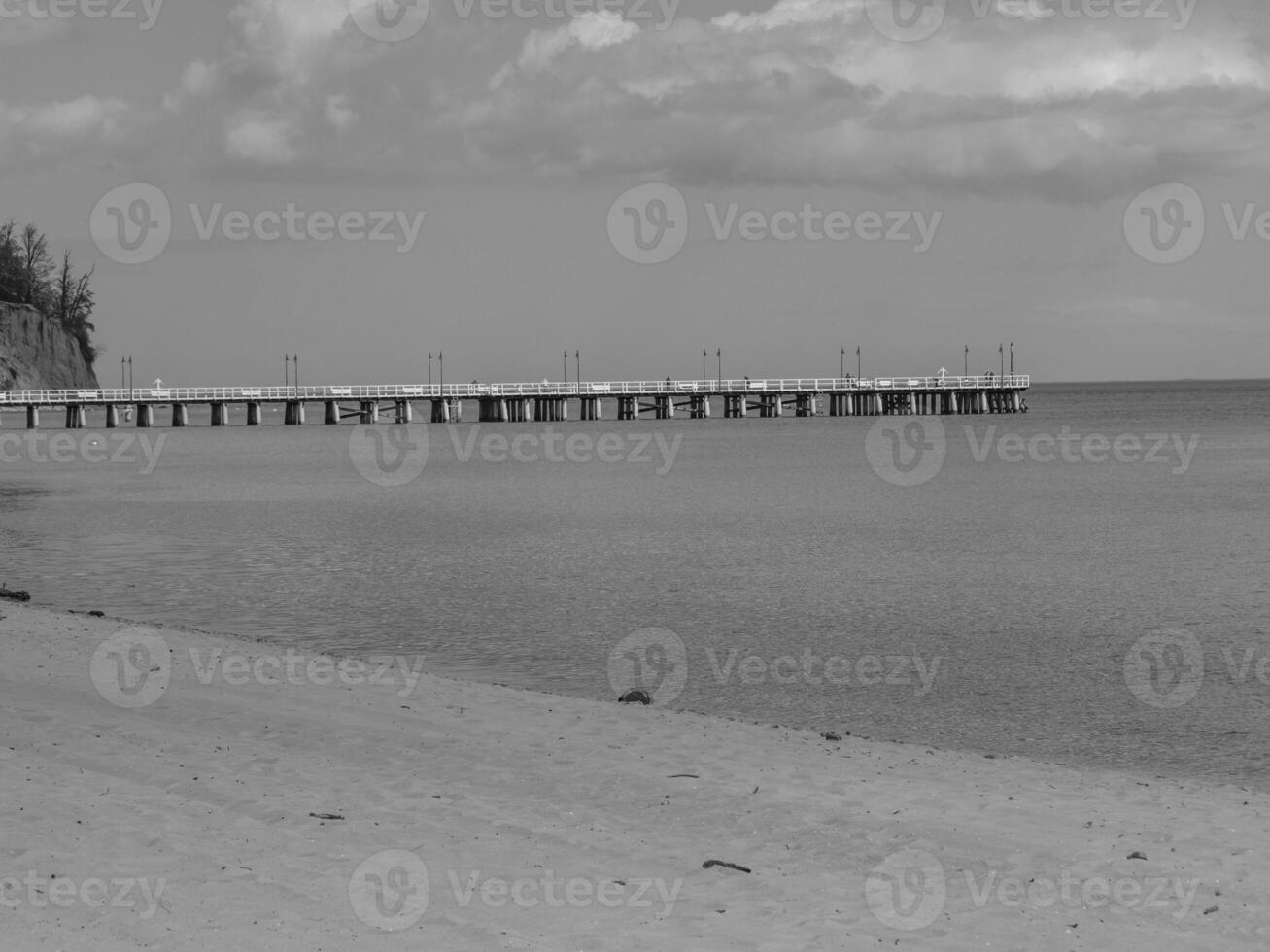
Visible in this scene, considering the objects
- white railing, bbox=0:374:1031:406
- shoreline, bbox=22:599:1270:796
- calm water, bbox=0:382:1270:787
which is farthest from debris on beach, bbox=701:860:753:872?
white railing, bbox=0:374:1031:406

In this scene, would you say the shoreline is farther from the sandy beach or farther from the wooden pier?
the wooden pier

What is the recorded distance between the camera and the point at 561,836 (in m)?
8.21

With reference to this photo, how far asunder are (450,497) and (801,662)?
3073 cm

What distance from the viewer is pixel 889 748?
433 inches

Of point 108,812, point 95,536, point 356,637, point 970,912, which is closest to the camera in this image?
point 970,912

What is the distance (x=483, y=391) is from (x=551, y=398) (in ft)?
31.9

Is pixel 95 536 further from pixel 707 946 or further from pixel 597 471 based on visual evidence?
pixel 597 471

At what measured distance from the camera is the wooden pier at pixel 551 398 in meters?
96.2

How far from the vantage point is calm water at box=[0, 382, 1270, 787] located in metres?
14.1

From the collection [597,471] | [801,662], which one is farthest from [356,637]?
[597,471]

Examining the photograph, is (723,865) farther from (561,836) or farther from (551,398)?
(551,398)

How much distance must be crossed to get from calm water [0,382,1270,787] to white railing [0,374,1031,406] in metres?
40.3

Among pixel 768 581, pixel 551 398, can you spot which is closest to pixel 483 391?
pixel 551 398

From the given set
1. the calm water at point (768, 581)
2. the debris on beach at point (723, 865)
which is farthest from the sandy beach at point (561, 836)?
the calm water at point (768, 581)
